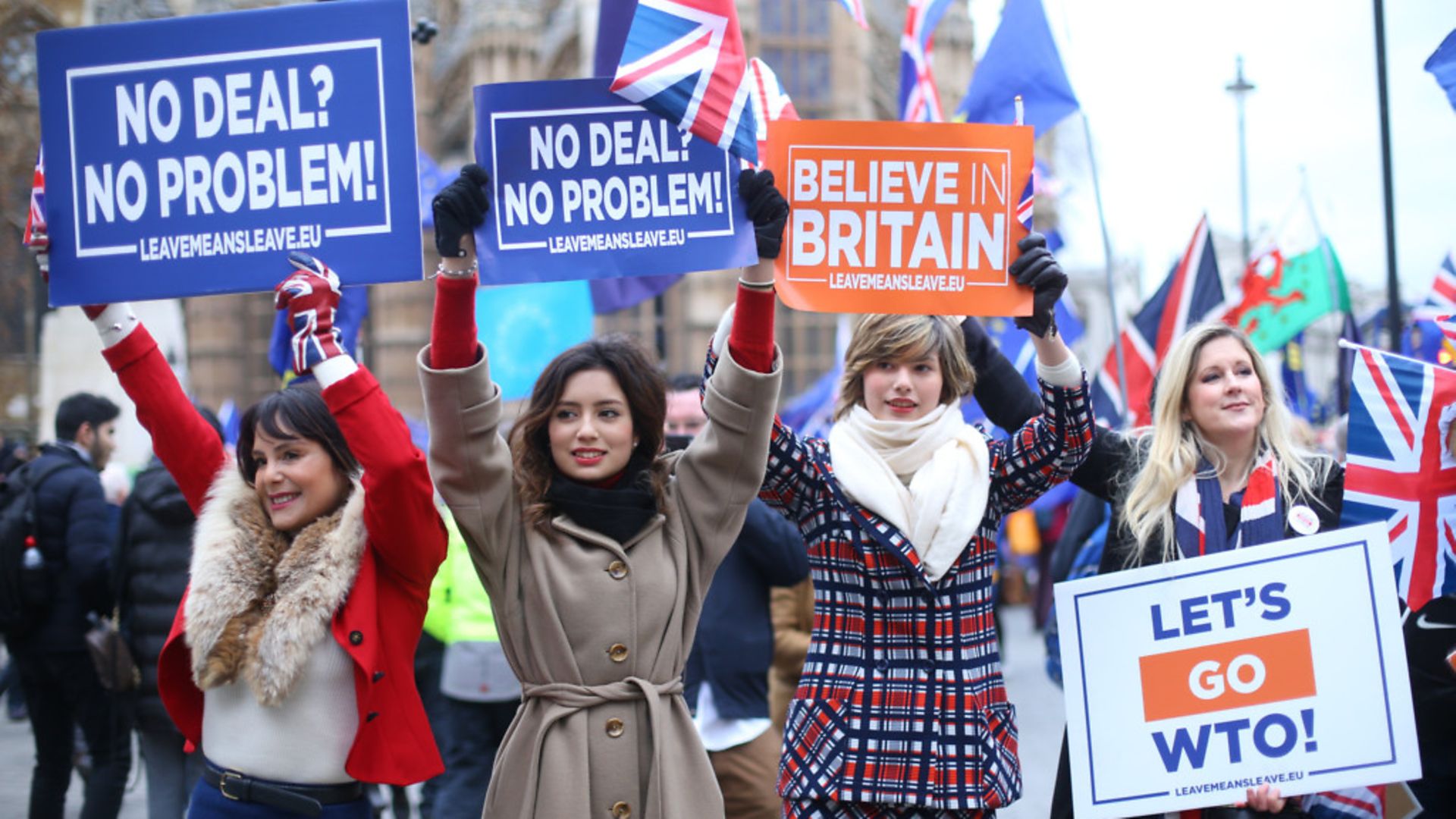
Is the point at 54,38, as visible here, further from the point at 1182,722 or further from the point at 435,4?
the point at 435,4

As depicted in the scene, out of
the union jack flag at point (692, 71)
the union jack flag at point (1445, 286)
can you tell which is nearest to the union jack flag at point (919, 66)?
the union jack flag at point (1445, 286)

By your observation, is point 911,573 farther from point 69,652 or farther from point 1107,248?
point 69,652

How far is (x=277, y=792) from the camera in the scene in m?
3.21

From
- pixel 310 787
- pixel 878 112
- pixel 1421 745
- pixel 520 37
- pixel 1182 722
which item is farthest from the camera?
pixel 878 112

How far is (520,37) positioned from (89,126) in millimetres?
23301

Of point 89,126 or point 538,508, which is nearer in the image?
point 538,508

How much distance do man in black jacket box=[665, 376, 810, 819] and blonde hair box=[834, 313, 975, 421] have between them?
1.27 m

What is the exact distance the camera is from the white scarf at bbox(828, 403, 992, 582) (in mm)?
3582

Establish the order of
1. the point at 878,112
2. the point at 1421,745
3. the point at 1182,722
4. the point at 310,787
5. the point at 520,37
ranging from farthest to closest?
1. the point at 878,112
2. the point at 520,37
3. the point at 1421,745
4. the point at 1182,722
5. the point at 310,787

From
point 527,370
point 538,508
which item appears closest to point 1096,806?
point 538,508

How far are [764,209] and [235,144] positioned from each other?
132 centimetres

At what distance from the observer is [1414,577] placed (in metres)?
3.88

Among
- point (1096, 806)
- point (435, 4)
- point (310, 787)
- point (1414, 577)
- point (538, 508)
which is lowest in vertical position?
point (1096, 806)

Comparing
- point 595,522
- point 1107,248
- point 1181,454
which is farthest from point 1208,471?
point 1107,248
